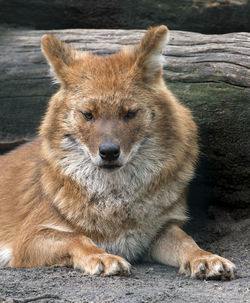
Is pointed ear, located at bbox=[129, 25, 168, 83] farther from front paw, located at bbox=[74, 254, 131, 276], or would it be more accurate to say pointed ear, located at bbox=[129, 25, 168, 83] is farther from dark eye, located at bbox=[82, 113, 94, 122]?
front paw, located at bbox=[74, 254, 131, 276]

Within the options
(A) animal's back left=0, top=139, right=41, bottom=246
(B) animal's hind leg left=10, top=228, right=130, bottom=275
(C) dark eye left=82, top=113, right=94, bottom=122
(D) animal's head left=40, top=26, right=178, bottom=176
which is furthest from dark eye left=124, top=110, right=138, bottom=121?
(A) animal's back left=0, top=139, right=41, bottom=246

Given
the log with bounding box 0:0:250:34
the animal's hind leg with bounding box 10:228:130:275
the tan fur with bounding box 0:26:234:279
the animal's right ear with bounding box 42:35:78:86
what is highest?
the log with bounding box 0:0:250:34

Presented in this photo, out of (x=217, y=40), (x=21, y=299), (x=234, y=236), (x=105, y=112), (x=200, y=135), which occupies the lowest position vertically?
(x=234, y=236)

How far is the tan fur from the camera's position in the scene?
4.81 m

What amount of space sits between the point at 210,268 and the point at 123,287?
793 millimetres

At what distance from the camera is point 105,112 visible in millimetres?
4766

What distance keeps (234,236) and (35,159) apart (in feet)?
7.55

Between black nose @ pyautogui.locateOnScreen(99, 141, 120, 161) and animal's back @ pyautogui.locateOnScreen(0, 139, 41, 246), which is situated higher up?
black nose @ pyautogui.locateOnScreen(99, 141, 120, 161)

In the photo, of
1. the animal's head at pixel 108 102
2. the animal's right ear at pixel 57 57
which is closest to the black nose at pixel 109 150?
the animal's head at pixel 108 102

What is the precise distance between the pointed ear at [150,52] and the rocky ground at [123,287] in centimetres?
184

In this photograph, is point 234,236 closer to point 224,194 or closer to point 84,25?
point 224,194

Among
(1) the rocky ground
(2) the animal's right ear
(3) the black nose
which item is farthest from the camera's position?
(2) the animal's right ear

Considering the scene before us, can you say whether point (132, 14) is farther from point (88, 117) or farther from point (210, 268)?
point (210, 268)

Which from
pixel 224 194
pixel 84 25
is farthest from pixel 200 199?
pixel 84 25
